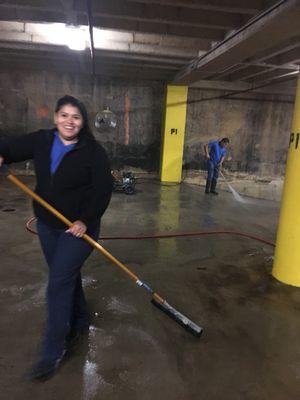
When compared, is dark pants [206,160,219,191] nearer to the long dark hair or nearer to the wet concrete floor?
the wet concrete floor

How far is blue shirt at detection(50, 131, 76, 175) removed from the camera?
5.80 ft

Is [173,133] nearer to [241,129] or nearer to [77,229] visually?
[241,129]

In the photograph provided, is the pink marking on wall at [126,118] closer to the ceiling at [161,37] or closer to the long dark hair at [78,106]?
the ceiling at [161,37]

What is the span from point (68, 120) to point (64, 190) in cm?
36

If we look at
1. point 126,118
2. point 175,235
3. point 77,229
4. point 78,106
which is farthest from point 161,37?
point 77,229

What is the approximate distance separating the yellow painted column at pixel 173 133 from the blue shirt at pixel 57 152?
695 centimetres

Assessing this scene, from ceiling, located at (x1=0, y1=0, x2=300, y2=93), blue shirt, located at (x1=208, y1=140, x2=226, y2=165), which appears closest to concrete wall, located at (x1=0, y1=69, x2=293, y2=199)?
ceiling, located at (x1=0, y1=0, x2=300, y2=93)

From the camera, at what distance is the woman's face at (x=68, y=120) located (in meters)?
1.74

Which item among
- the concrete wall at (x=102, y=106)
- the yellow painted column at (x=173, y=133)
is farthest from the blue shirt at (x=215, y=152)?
the concrete wall at (x=102, y=106)

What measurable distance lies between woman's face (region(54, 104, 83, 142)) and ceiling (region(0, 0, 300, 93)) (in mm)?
2053

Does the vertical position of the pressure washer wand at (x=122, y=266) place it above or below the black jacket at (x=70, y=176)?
below

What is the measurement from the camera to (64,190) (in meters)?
1.78

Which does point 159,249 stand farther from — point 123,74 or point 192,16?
point 123,74

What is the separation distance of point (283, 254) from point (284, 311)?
0.64 metres
